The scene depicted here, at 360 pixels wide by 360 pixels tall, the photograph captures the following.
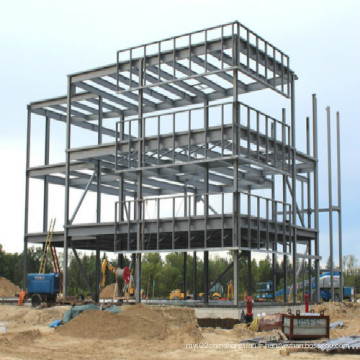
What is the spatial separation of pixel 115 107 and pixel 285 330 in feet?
77.6

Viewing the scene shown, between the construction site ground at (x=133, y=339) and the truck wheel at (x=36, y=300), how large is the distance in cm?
390

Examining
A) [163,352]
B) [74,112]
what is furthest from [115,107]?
[163,352]

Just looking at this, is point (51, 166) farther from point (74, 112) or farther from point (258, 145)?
point (258, 145)

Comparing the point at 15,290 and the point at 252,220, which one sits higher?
the point at 252,220

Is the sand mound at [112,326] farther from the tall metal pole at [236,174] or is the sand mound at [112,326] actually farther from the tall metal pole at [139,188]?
the tall metal pole at [139,188]

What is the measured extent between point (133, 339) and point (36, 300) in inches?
524

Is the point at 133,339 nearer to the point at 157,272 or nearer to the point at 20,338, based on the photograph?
the point at 20,338

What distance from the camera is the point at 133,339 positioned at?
24141 mm

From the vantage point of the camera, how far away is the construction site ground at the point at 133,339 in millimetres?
19891

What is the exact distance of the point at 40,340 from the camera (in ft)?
77.9

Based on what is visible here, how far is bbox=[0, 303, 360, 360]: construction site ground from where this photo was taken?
19.9 meters

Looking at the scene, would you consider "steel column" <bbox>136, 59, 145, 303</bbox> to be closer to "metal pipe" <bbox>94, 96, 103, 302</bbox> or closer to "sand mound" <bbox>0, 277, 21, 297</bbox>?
"metal pipe" <bbox>94, 96, 103, 302</bbox>

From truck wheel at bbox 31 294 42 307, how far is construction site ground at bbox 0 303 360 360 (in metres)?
3.90

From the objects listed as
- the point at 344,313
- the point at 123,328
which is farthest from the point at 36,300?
the point at 344,313
